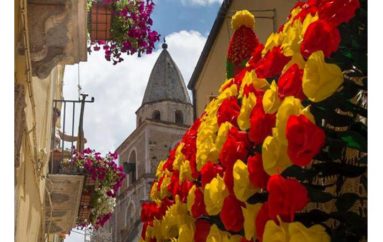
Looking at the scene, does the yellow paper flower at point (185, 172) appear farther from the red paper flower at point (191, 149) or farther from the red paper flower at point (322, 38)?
the red paper flower at point (322, 38)

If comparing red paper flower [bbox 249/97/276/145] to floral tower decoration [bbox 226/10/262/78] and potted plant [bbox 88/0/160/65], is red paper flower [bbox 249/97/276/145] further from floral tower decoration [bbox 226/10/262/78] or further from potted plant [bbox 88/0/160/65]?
potted plant [bbox 88/0/160/65]

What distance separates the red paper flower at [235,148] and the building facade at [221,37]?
5.48 meters

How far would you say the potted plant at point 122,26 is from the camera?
8320 millimetres

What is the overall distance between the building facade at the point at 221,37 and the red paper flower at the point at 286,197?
622 cm

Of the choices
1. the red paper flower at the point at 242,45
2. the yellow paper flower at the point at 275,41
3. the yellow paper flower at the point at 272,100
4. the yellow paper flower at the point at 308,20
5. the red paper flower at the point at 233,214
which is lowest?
the red paper flower at the point at 233,214

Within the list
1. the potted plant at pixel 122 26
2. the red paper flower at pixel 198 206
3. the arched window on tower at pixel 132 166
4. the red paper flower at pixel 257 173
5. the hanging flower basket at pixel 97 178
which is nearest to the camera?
the red paper flower at pixel 257 173

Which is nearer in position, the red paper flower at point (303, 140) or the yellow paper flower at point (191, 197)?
the red paper flower at point (303, 140)

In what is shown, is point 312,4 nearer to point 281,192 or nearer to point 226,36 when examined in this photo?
point 281,192

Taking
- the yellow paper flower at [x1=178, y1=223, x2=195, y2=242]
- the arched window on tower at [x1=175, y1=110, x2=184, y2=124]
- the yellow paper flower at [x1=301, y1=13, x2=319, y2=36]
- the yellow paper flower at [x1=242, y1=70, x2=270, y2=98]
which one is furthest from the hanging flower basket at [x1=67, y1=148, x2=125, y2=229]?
the arched window on tower at [x1=175, y1=110, x2=184, y2=124]

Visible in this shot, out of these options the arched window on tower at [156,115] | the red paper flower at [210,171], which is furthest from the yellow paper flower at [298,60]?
the arched window on tower at [156,115]

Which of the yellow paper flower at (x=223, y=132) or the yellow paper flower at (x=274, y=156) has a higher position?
the yellow paper flower at (x=223, y=132)

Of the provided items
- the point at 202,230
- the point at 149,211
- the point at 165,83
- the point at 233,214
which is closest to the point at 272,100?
the point at 233,214

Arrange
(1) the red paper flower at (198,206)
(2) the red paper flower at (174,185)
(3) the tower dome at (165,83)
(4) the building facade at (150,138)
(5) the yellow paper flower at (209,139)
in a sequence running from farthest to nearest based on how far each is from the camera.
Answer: (3) the tower dome at (165,83)
(4) the building facade at (150,138)
(2) the red paper flower at (174,185)
(1) the red paper flower at (198,206)
(5) the yellow paper flower at (209,139)

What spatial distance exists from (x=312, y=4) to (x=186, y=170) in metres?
2.10
